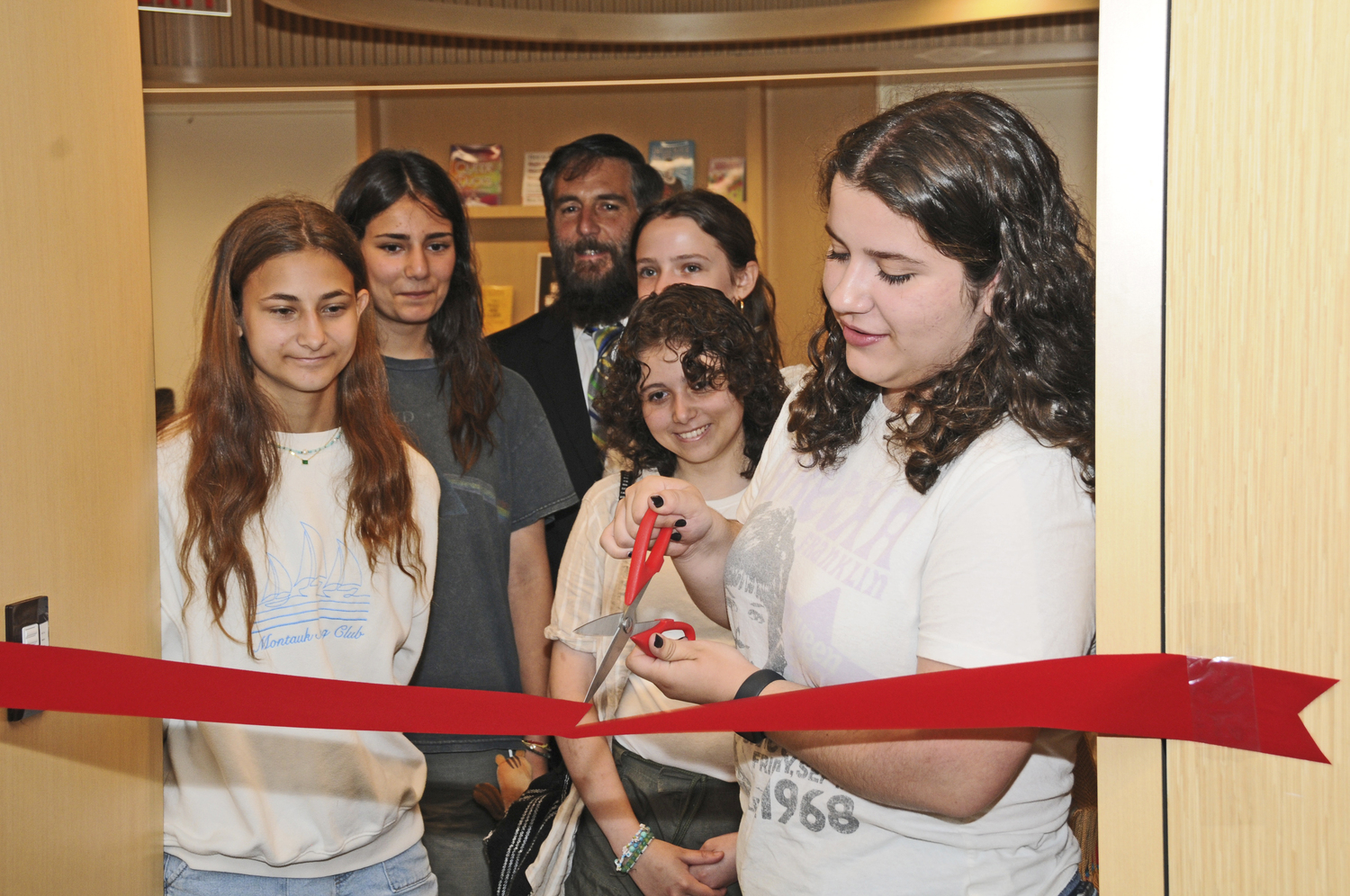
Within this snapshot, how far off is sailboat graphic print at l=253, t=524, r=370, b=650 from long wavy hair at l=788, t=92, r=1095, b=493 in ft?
3.03

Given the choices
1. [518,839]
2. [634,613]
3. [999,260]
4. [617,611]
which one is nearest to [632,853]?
[518,839]

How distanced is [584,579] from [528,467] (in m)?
0.45

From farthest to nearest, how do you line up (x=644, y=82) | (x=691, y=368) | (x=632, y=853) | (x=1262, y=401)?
(x=644, y=82)
(x=691, y=368)
(x=632, y=853)
(x=1262, y=401)

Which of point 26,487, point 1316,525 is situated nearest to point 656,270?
point 26,487

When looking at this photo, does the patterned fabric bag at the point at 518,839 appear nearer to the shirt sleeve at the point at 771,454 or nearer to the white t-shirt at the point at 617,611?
the white t-shirt at the point at 617,611

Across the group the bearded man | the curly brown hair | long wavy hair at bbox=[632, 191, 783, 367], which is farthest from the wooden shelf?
Result: the curly brown hair

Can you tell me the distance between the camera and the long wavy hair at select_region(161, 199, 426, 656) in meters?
1.53

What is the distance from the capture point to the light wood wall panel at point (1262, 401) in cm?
88

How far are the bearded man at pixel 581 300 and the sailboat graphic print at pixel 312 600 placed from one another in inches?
38.0

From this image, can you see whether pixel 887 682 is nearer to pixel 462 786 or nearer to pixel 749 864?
pixel 749 864

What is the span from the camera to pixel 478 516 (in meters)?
2.19

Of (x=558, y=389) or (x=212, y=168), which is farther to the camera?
(x=212, y=168)

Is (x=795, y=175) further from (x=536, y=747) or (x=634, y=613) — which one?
(x=634, y=613)

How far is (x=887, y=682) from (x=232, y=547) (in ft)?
3.33
